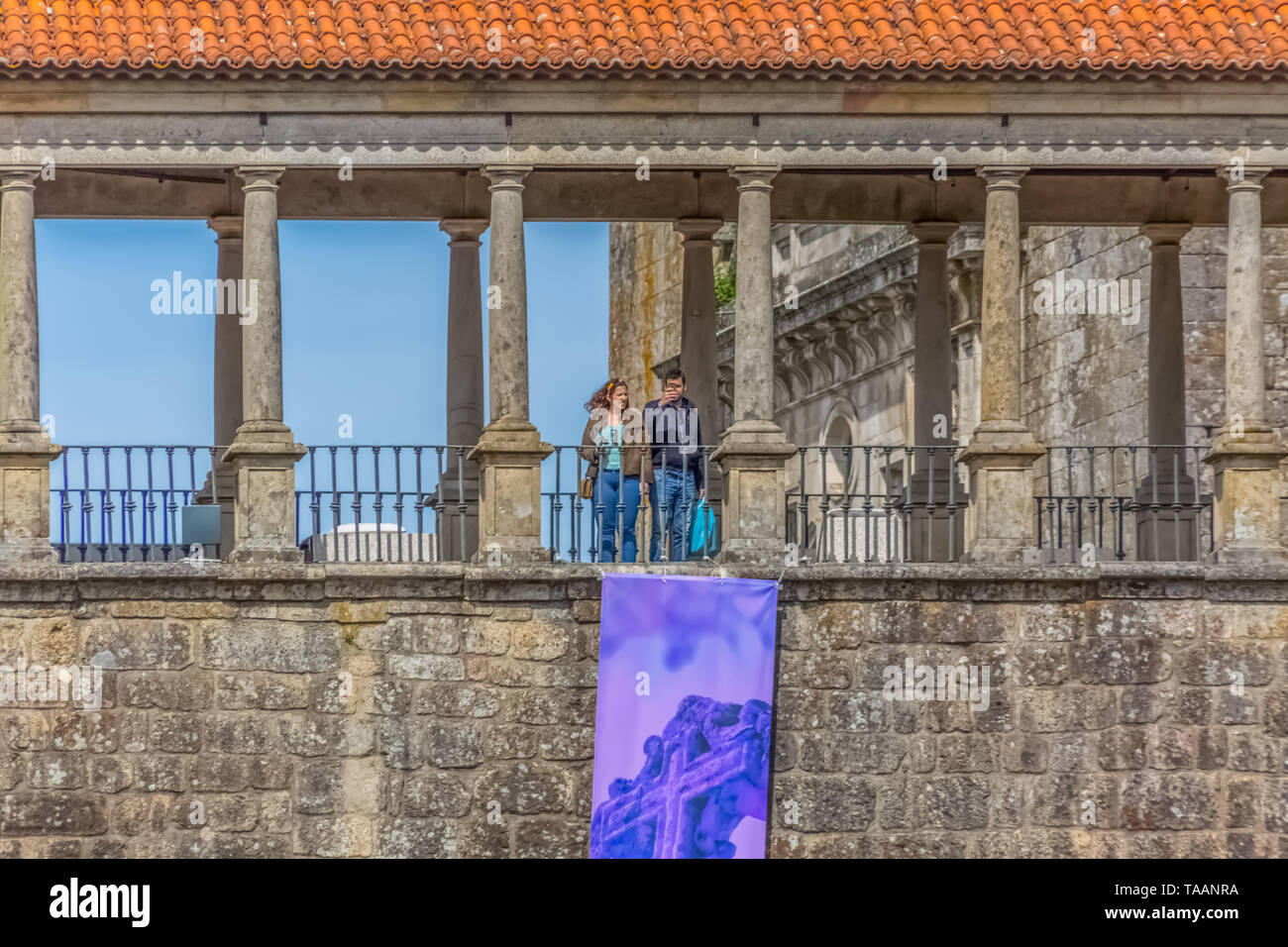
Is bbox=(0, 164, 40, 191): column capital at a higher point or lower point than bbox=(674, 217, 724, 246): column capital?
higher

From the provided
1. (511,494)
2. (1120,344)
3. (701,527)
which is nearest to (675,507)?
(701,527)

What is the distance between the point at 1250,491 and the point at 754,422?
3.98 m

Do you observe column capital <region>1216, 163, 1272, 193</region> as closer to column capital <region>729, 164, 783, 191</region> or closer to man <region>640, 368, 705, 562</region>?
column capital <region>729, 164, 783, 191</region>

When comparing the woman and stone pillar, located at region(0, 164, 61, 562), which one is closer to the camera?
stone pillar, located at region(0, 164, 61, 562)

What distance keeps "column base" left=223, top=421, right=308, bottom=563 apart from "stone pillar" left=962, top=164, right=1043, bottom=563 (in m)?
5.36

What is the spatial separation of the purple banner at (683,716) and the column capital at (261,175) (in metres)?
4.19

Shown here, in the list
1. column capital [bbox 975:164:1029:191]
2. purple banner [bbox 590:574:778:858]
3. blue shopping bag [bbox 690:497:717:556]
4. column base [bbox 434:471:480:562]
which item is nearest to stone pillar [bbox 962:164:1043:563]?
column capital [bbox 975:164:1029:191]

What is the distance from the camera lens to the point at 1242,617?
2333 cm

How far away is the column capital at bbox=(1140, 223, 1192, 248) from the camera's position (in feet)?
86.6

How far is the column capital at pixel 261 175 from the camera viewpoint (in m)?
23.6

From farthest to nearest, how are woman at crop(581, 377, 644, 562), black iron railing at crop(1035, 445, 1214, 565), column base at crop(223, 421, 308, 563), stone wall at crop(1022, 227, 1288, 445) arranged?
stone wall at crop(1022, 227, 1288, 445) → black iron railing at crop(1035, 445, 1214, 565) → woman at crop(581, 377, 644, 562) → column base at crop(223, 421, 308, 563)

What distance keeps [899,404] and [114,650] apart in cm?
1216

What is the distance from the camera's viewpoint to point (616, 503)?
78.2 feet

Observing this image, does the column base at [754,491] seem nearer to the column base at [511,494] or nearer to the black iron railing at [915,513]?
the black iron railing at [915,513]
